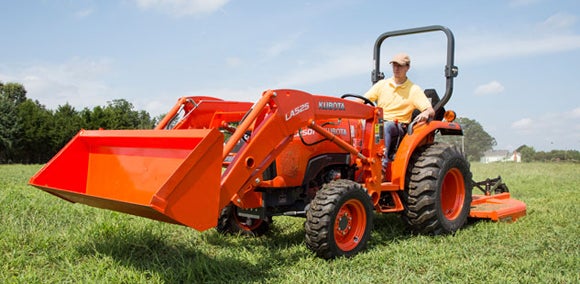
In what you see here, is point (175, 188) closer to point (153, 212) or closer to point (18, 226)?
point (153, 212)

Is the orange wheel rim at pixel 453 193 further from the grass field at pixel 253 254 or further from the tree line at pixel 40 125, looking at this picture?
the tree line at pixel 40 125

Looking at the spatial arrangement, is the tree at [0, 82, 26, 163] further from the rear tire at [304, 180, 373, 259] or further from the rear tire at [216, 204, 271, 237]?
the rear tire at [304, 180, 373, 259]

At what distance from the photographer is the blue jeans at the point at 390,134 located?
5836mm

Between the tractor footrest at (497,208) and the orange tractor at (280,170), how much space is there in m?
0.02

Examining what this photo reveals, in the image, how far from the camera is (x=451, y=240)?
546cm

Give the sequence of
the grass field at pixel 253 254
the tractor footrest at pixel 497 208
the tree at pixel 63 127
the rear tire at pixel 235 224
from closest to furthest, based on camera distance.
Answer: the grass field at pixel 253 254
the rear tire at pixel 235 224
the tractor footrest at pixel 497 208
the tree at pixel 63 127

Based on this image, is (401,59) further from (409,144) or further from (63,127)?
(63,127)

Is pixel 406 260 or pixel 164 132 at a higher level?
pixel 164 132

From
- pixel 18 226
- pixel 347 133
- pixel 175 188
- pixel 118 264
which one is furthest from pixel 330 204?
pixel 18 226

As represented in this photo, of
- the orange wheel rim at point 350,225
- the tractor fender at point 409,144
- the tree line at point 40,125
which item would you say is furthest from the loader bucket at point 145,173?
the tree line at point 40,125

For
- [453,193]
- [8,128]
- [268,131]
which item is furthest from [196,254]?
[8,128]

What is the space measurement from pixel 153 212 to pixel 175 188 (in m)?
0.24

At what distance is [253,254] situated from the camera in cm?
462

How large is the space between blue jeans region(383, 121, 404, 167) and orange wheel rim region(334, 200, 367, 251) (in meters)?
1.04
